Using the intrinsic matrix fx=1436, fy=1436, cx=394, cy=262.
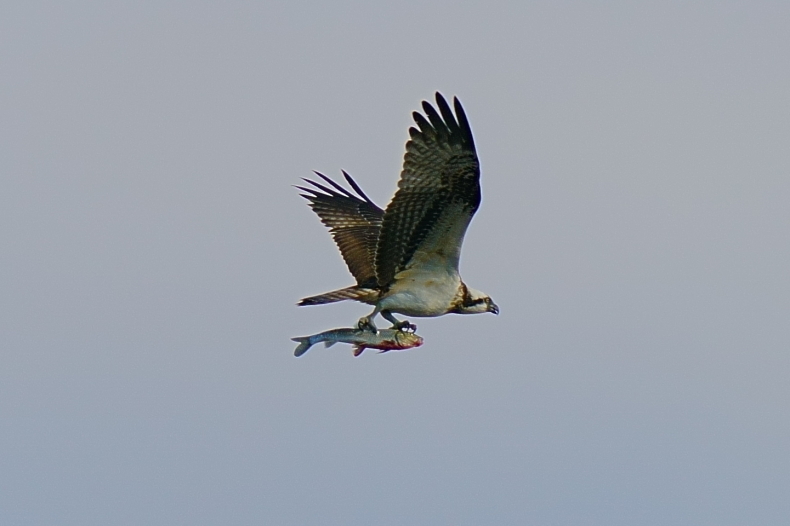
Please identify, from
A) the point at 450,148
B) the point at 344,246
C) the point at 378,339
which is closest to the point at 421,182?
the point at 450,148

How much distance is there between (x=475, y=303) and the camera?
47.6ft

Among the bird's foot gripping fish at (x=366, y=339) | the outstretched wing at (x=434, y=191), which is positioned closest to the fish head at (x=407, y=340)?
the bird's foot gripping fish at (x=366, y=339)

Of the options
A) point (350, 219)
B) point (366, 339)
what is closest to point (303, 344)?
point (366, 339)

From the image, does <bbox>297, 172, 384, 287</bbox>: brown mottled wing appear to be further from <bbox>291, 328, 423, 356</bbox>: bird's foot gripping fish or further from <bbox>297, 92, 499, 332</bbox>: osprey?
<bbox>291, 328, 423, 356</bbox>: bird's foot gripping fish

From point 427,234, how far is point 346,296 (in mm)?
1158

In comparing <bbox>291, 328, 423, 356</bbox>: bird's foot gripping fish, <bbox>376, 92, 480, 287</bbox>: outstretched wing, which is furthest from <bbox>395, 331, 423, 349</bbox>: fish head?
<bbox>376, 92, 480, 287</bbox>: outstretched wing

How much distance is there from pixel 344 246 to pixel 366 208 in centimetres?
78

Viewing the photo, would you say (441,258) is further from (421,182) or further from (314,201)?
(314,201)

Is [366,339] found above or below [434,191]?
below

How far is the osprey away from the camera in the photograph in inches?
495

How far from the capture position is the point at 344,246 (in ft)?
52.8

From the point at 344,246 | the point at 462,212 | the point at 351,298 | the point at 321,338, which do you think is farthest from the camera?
the point at 344,246

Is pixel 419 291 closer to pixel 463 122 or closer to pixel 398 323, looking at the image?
pixel 398 323

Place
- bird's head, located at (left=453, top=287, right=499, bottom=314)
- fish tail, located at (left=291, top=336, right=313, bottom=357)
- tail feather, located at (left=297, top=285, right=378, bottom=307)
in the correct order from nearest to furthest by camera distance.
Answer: fish tail, located at (left=291, top=336, right=313, bottom=357) < tail feather, located at (left=297, top=285, right=378, bottom=307) < bird's head, located at (left=453, top=287, right=499, bottom=314)
